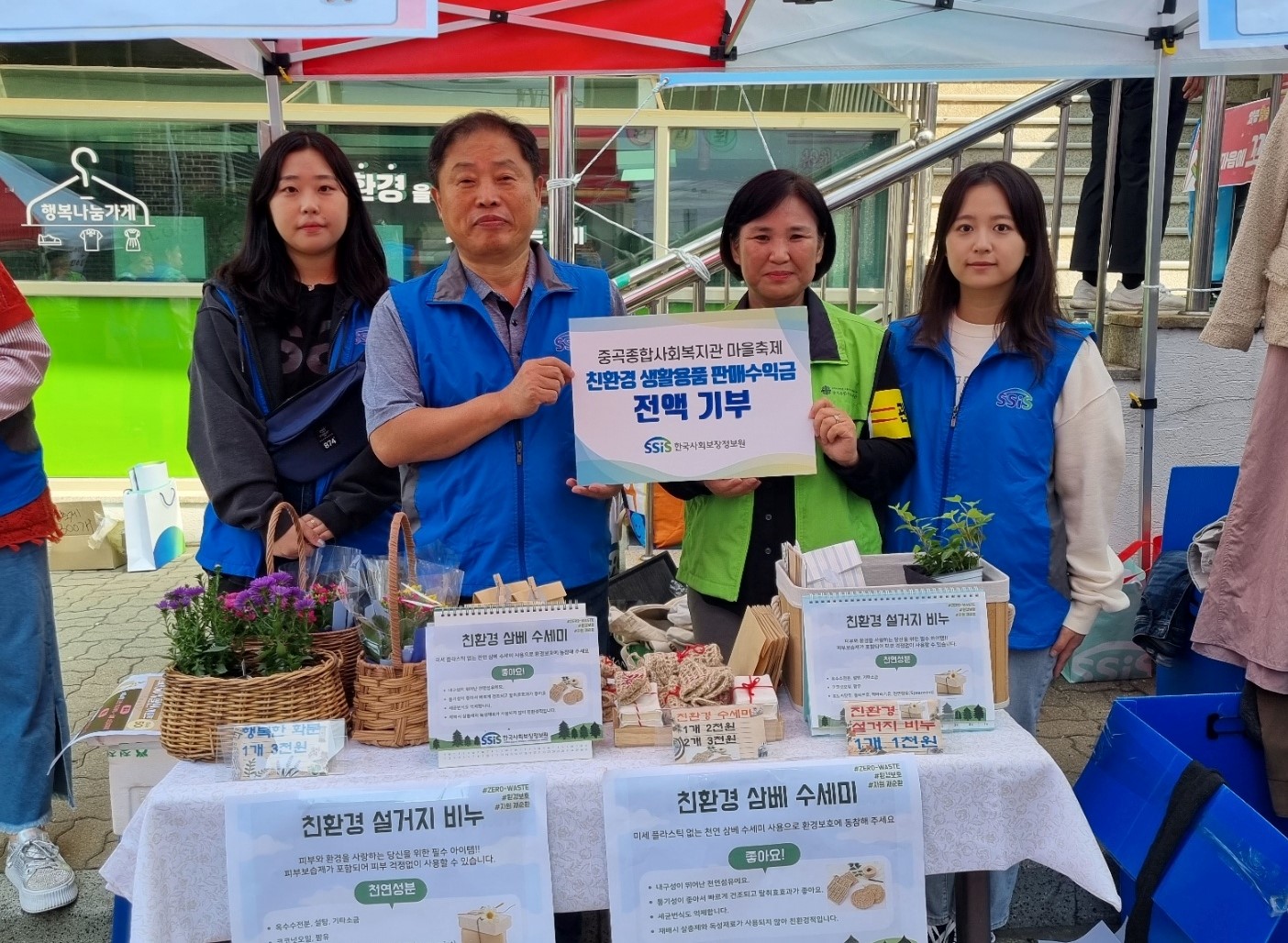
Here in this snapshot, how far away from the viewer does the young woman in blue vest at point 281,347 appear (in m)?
2.56

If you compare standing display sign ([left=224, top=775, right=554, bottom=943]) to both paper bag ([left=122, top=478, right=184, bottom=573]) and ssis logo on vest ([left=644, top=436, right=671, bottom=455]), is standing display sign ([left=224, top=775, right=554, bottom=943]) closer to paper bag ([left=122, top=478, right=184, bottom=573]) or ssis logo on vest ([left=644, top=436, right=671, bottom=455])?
ssis logo on vest ([left=644, top=436, right=671, bottom=455])

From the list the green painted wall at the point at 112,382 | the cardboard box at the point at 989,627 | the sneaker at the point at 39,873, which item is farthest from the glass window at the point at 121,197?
the cardboard box at the point at 989,627

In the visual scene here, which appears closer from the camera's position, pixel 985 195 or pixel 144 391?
pixel 985 195

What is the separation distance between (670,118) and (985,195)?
546cm

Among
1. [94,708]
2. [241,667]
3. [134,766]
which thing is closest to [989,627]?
[241,667]

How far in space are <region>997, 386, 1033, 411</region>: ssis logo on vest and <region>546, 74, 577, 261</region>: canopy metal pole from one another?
2.03 meters

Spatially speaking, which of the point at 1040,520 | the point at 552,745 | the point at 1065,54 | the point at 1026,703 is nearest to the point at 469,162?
the point at 552,745

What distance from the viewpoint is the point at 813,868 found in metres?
1.79

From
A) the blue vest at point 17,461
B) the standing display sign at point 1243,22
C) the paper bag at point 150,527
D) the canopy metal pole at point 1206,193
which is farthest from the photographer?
the paper bag at point 150,527

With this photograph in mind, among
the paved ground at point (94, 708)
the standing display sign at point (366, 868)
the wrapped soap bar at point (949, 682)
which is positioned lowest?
the paved ground at point (94, 708)

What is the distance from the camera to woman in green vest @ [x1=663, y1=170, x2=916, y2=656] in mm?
2422

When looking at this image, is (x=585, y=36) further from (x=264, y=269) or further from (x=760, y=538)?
(x=760, y=538)

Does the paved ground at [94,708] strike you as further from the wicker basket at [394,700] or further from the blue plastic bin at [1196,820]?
the wicker basket at [394,700]

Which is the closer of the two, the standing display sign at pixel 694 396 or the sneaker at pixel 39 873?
the standing display sign at pixel 694 396
